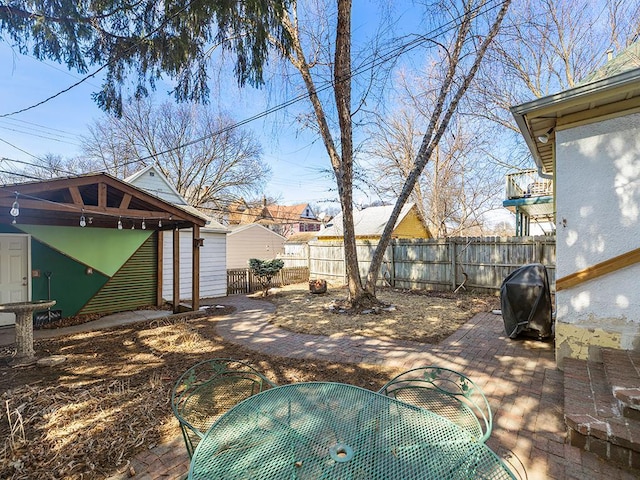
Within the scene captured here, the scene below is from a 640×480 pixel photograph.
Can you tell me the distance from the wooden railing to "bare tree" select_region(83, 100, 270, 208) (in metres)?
19.1

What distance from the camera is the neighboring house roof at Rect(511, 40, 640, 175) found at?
303cm

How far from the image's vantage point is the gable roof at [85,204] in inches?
190

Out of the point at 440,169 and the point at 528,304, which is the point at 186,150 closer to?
the point at 440,169

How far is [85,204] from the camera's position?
6332 mm

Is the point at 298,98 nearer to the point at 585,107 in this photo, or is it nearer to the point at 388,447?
the point at 585,107

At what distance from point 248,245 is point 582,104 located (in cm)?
2041

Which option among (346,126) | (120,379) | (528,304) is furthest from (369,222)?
(120,379)

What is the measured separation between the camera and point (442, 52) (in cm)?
739

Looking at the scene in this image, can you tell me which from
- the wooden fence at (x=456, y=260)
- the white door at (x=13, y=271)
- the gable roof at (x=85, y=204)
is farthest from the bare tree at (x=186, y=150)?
the white door at (x=13, y=271)

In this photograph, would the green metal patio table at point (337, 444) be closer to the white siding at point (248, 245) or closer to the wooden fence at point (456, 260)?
the wooden fence at point (456, 260)

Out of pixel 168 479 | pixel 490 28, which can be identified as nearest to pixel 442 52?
pixel 490 28

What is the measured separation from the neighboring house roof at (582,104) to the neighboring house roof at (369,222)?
39.5 ft

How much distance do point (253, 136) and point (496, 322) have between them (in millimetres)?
21611

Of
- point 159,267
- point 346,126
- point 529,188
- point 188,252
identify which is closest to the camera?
point 346,126
